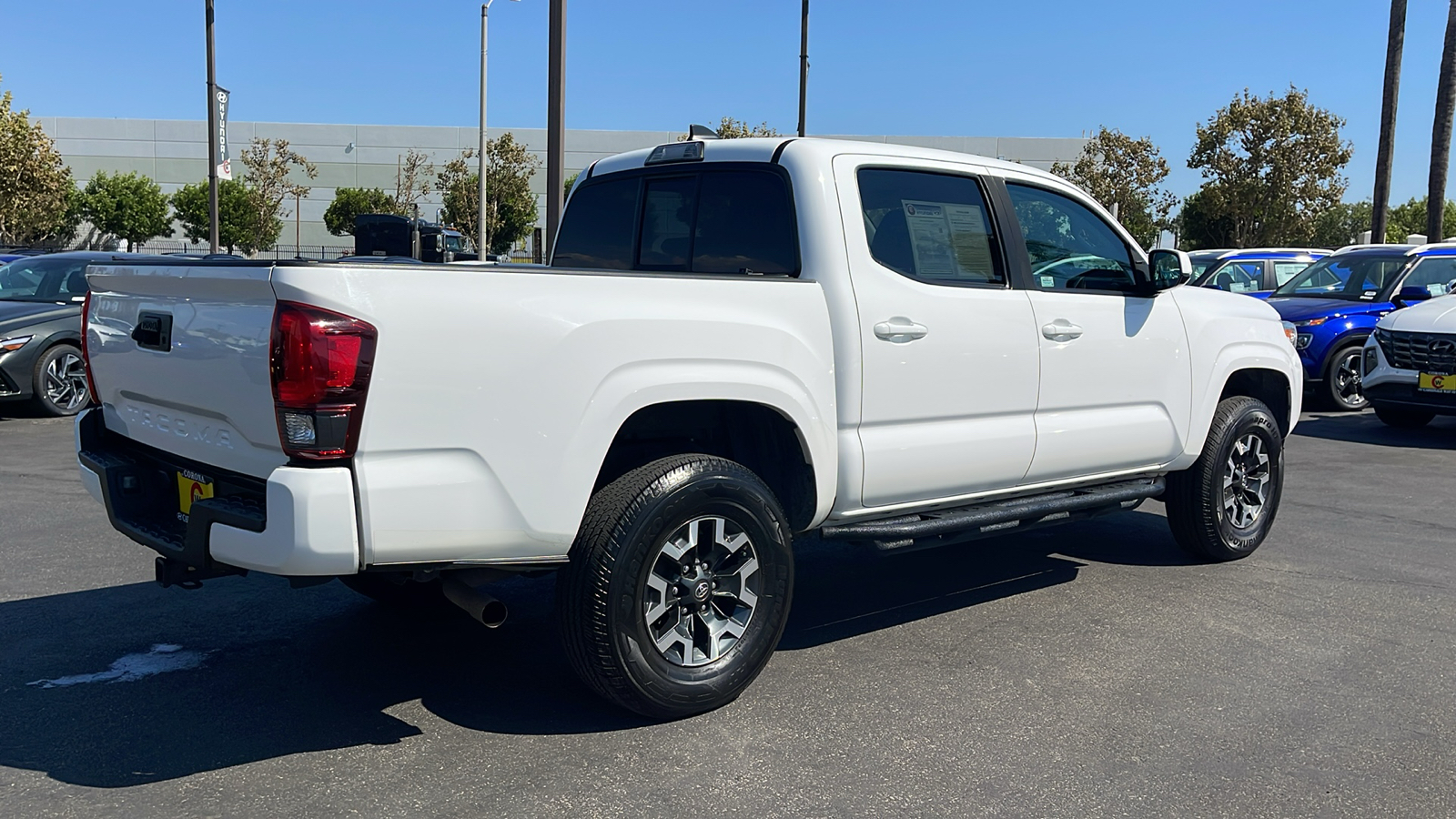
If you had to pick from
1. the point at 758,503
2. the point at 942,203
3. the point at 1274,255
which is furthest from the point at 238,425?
the point at 1274,255

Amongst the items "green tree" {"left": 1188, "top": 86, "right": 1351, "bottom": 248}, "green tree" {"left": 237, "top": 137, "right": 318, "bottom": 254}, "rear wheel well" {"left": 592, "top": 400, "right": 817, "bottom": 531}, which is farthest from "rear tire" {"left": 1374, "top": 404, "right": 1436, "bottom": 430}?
"green tree" {"left": 237, "top": 137, "right": 318, "bottom": 254}

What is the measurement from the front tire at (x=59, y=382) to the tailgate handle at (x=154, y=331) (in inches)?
332

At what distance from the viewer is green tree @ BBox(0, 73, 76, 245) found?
38.3m

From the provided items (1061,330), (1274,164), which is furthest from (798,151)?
(1274,164)

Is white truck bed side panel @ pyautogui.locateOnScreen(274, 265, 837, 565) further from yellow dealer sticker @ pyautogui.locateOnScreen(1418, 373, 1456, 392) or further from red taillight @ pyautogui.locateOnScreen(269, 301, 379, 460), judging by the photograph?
yellow dealer sticker @ pyautogui.locateOnScreen(1418, 373, 1456, 392)

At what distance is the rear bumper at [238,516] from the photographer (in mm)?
3260

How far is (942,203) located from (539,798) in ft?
9.53

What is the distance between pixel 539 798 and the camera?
3.40 metres

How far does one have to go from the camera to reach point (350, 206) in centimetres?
5359

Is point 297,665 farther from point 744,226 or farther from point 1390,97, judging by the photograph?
point 1390,97

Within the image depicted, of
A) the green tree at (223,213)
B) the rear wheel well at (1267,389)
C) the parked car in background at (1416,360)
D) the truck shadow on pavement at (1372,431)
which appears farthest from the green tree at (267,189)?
the rear wheel well at (1267,389)

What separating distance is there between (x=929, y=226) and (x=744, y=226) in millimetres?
767

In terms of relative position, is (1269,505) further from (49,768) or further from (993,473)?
(49,768)

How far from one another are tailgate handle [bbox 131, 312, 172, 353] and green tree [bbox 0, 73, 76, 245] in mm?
40643
